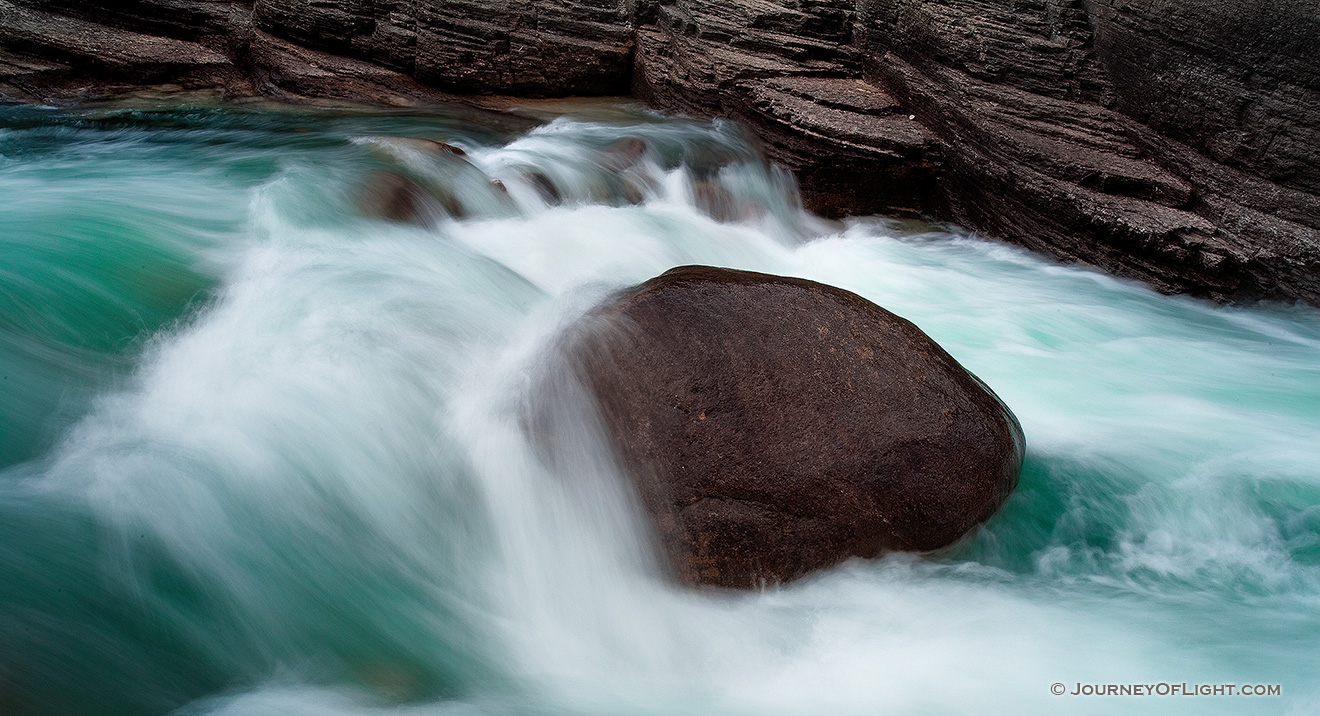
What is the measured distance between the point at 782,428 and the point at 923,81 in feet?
17.6

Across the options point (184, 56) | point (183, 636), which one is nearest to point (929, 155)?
point (183, 636)

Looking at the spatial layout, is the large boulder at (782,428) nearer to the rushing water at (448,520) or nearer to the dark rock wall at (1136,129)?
the rushing water at (448,520)

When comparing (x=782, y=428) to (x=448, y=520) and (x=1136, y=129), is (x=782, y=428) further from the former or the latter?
(x=1136, y=129)

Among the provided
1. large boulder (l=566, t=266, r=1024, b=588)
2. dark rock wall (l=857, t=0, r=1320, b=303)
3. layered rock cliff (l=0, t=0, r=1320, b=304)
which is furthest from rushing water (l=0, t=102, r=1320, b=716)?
layered rock cliff (l=0, t=0, r=1320, b=304)

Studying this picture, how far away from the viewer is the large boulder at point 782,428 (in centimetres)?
341

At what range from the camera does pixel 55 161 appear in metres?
6.52

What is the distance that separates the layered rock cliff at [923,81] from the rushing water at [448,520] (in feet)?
4.41

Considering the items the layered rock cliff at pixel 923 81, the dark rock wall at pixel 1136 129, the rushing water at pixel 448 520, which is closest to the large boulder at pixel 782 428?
the rushing water at pixel 448 520

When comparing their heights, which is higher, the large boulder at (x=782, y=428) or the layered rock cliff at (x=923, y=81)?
the layered rock cliff at (x=923, y=81)

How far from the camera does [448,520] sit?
3531 mm

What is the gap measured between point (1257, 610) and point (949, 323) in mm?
2876

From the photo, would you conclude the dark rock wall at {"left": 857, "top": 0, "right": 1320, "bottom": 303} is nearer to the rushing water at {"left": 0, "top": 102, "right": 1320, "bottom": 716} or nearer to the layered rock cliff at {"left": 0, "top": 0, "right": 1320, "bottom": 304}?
the layered rock cliff at {"left": 0, "top": 0, "right": 1320, "bottom": 304}

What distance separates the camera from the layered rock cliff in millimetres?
6102

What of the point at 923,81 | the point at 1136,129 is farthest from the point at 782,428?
the point at 923,81
